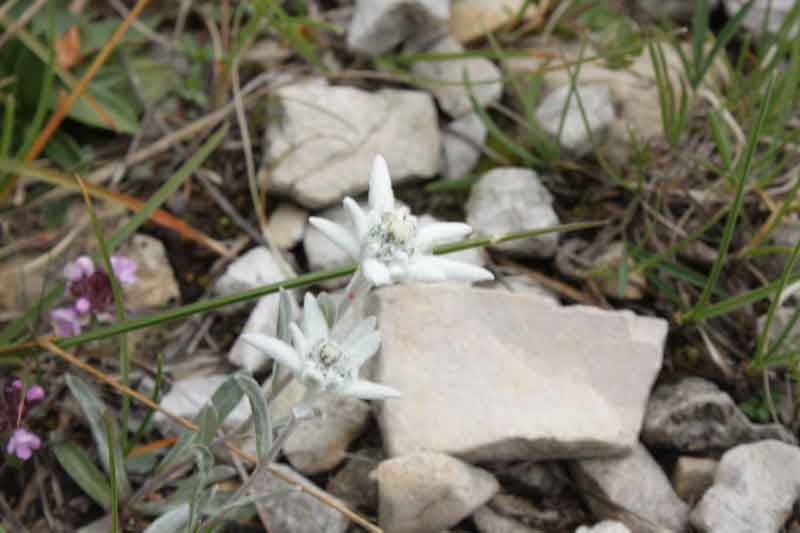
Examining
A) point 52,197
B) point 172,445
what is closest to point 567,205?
point 172,445

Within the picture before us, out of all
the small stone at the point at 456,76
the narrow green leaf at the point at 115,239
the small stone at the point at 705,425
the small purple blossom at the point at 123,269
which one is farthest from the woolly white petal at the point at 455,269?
the small stone at the point at 456,76

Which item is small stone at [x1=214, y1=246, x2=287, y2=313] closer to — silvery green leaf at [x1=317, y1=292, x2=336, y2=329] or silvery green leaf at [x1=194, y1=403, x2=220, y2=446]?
silvery green leaf at [x1=194, y1=403, x2=220, y2=446]

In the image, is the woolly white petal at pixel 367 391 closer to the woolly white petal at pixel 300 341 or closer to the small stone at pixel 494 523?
the woolly white petal at pixel 300 341

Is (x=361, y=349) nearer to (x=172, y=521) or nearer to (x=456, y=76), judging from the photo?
(x=172, y=521)

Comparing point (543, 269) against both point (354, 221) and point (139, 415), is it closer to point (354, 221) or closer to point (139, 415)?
point (354, 221)

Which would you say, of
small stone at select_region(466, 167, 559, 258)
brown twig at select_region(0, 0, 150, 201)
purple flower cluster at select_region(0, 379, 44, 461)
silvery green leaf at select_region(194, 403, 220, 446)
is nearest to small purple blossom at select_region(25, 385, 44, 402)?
purple flower cluster at select_region(0, 379, 44, 461)

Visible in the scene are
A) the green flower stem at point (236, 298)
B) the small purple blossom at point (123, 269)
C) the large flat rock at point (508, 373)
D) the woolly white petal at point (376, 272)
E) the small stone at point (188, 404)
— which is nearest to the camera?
the woolly white petal at point (376, 272)
